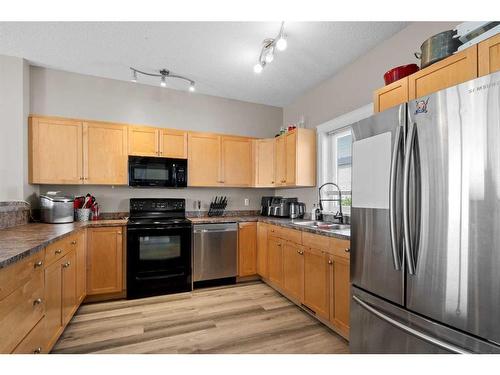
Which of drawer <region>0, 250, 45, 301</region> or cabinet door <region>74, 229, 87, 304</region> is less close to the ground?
drawer <region>0, 250, 45, 301</region>

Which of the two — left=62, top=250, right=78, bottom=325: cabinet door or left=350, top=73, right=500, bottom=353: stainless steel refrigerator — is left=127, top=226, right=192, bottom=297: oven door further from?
left=350, top=73, right=500, bottom=353: stainless steel refrigerator

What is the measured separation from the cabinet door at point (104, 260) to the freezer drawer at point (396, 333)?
262 cm

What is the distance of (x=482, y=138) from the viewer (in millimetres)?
1084

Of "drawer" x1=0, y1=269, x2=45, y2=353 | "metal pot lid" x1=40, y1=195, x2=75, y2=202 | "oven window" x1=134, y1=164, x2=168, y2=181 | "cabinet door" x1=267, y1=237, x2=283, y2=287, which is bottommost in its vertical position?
"cabinet door" x1=267, y1=237, x2=283, y2=287

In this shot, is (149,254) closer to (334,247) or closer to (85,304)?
(85,304)

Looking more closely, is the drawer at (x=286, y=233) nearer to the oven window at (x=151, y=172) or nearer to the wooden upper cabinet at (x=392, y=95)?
the wooden upper cabinet at (x=392, y=95)

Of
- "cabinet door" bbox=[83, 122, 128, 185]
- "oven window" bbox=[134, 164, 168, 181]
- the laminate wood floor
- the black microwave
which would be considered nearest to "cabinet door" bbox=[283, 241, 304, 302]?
the laminate wood floor

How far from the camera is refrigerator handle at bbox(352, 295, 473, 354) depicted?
1.16 m

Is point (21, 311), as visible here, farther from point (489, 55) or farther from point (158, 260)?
point (489, 55)

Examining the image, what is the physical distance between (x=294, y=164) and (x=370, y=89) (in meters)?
1.28

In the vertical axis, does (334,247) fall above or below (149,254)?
above

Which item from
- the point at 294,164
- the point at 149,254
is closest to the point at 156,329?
the point at 149,254

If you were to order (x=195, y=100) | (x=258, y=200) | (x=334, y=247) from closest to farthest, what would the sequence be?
(x=334, y=247)
(x=195, y=100)
(x=258, y=200)

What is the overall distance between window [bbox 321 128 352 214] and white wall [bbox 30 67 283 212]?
1297 millimetres
